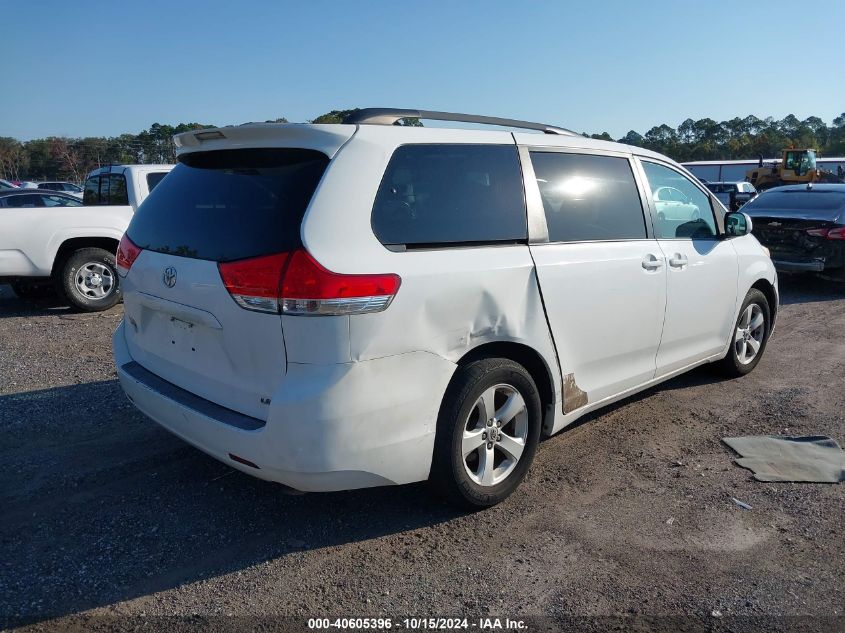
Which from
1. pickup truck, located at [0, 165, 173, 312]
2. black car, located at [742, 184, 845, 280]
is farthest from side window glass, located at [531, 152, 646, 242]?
black car, located at [742, 184, 845, 280]

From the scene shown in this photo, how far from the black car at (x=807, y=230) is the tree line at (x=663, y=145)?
47.0ft

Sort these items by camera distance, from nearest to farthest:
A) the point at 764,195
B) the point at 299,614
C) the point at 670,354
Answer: the point at 299,614 → the point at 670,354 → the point at 764,195

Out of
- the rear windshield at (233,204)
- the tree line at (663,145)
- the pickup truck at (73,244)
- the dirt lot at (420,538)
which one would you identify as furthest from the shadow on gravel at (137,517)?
the tree line at (663,145)

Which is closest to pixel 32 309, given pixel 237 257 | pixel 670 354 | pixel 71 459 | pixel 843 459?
pixel 71 459

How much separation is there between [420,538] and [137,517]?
142 cm

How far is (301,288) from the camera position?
8.79 feet

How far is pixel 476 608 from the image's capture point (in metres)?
2.73

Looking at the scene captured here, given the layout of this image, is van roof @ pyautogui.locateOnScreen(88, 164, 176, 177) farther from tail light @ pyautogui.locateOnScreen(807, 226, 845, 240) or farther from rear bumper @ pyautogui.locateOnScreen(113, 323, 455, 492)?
tail light @ pyautogui.locateOnScreen(807, 226, 845, 240)

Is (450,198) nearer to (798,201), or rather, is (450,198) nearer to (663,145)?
(798,201)

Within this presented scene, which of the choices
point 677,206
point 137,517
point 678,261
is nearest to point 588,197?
point 678,261

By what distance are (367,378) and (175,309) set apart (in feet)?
3.42

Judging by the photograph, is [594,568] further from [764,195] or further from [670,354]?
[764,195]

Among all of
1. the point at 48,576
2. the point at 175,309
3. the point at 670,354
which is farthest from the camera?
the point at 670,354

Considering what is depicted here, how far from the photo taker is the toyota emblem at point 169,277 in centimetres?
314
